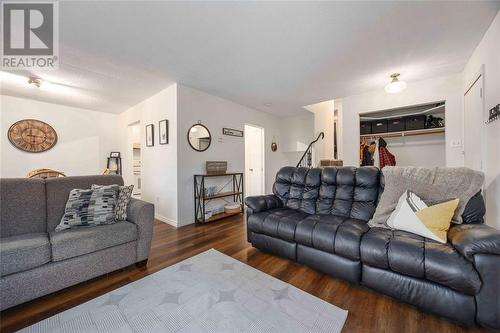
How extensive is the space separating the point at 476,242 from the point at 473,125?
214cm

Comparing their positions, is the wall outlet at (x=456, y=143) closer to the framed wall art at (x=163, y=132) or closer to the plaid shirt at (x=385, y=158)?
the plaid shirt at (x=385, y=158)

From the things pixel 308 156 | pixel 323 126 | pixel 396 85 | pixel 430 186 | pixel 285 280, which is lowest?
pixel 285 280

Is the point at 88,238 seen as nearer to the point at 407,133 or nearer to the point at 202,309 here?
the point at 202,309

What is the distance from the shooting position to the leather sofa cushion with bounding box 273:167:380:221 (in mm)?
2100

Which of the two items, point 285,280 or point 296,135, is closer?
point 285,280

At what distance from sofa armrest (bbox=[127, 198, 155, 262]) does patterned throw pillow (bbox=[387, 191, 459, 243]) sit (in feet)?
7.56

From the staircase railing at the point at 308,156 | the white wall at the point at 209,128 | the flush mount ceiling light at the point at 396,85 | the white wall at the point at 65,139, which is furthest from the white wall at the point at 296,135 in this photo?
the white wall at the point at 65,139

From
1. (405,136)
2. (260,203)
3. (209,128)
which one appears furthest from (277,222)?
(405,136)

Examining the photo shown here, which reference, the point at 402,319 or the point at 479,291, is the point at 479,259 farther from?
the point at 402,319

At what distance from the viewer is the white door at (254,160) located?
5.16m

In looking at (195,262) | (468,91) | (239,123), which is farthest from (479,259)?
(239,123)

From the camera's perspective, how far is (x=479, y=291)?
3.69 ft

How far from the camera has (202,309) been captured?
1.37m

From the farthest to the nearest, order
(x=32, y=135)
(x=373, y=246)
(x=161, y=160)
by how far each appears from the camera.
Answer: (x=32, y=135) → (x=161, y=160) → (x=373, y=246)
